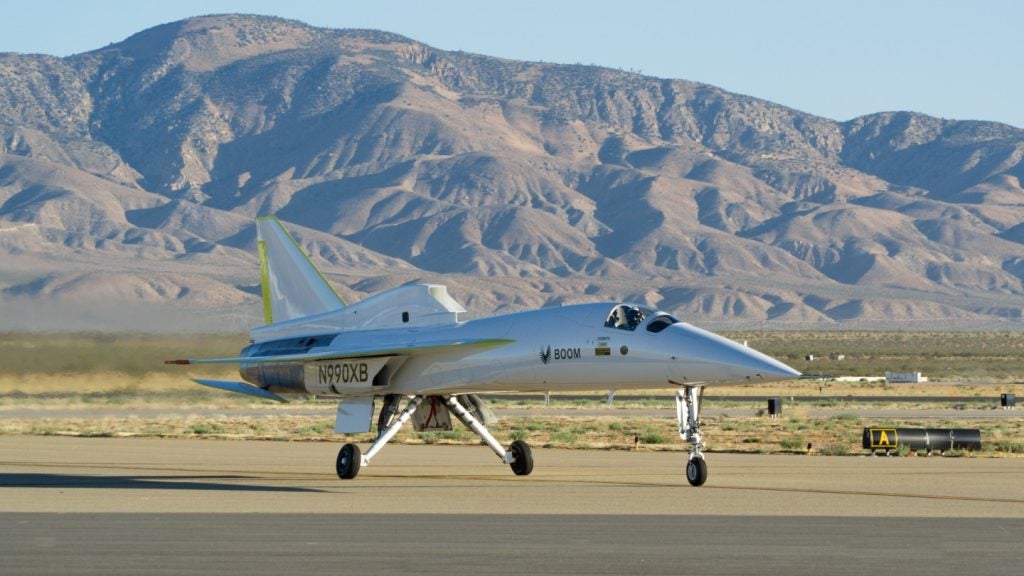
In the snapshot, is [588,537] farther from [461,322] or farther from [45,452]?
[45,452]

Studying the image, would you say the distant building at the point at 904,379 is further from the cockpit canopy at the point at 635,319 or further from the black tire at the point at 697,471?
the black tire at the point at 697,471

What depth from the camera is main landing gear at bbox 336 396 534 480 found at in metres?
26.0

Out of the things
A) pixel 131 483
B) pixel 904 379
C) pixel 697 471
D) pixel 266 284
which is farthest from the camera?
pixel 904 379

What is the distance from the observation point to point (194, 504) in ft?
72.4

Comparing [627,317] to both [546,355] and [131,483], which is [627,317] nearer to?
[546,355]

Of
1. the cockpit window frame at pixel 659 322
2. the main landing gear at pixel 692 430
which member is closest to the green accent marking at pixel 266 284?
the cockpit window frame at pixel 659 322

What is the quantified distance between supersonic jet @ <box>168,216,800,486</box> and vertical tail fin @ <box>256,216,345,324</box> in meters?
0.02

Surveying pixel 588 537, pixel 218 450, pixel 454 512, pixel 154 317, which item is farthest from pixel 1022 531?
pixel 154 317

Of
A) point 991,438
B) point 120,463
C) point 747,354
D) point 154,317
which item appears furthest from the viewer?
point 154,317

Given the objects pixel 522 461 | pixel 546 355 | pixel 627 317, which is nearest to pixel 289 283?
pixel 522 461

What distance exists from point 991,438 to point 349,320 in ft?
59.4

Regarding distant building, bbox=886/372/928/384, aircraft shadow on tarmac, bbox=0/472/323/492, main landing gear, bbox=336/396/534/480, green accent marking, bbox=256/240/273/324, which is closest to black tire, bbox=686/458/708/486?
main landing gear, bbox=336/396/534/480

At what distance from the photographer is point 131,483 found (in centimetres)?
2578

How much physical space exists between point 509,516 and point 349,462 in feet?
20.1
